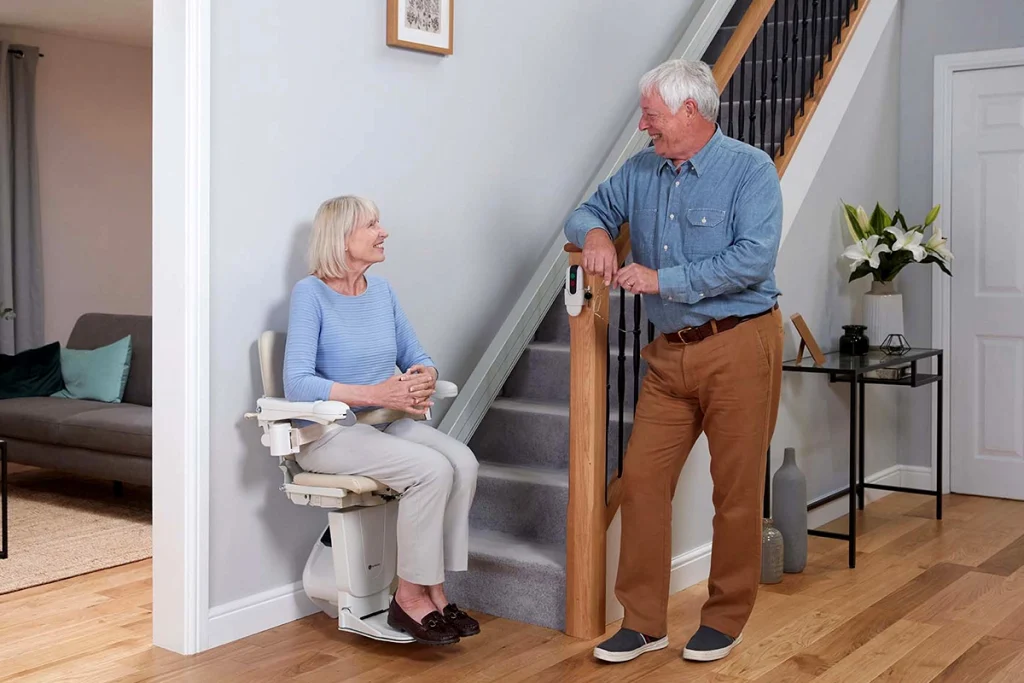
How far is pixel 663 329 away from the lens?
314cm

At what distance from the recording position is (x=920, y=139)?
543 centimetres

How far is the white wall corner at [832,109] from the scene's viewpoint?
14.4ft

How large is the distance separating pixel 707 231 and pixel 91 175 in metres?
6.08

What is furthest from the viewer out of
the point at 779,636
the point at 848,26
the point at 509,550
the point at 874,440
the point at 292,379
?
the point at 874,440

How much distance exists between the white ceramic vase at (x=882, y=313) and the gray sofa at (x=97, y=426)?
3.13 metres

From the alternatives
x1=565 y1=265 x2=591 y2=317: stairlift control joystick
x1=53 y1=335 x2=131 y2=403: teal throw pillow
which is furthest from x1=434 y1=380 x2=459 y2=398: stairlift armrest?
x1=53 y1=335 x2=131 y2=403: teal throw pillow

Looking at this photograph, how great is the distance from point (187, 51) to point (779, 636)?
2394 mm

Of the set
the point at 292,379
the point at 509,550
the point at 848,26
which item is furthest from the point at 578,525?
the point at 848,26

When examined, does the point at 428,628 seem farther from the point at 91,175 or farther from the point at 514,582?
the point at 91,175

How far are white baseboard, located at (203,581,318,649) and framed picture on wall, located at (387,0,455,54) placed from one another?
5.95 feet

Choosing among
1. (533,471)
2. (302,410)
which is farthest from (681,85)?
(533,471)

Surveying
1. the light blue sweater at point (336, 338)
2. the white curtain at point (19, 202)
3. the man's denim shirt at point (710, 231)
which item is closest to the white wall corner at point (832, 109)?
the man's denim shirt at point (710, 231)

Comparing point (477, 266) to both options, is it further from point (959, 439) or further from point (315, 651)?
point (959, 439)

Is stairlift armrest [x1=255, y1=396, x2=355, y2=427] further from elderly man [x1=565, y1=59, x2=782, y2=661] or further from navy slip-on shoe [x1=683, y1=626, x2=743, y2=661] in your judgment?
navy slip-on shoe [x1=683, y1=626, x2=743, y2=661]
